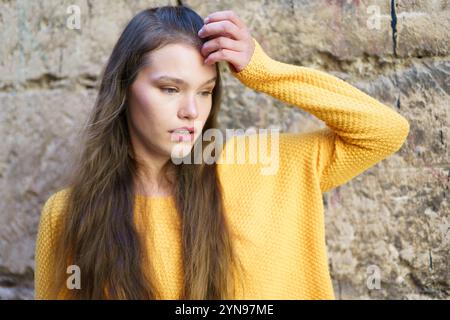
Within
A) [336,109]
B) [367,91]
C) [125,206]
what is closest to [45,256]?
[125,206]

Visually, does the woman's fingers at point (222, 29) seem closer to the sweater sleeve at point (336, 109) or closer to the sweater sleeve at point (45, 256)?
the sweater sleeve at point (336, 109)

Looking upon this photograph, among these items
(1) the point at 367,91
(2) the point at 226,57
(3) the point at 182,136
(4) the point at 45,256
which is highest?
(1) the point at 367,91

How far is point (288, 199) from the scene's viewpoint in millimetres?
1635

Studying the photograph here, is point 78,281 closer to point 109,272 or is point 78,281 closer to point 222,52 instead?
point 109,272

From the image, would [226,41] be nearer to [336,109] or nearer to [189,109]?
[189,109]

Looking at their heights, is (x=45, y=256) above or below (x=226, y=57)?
below

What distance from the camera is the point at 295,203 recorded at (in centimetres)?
164

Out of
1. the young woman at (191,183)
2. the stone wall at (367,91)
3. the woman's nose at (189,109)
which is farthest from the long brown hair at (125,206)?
the stone wall at (367,91)

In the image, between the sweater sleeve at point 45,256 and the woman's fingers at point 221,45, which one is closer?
the woman's fingers at point 221,45

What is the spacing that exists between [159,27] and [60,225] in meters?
0.62

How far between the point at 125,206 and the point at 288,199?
0.45 m

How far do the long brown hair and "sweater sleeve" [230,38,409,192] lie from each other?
197 millimetres

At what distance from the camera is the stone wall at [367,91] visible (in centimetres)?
195
